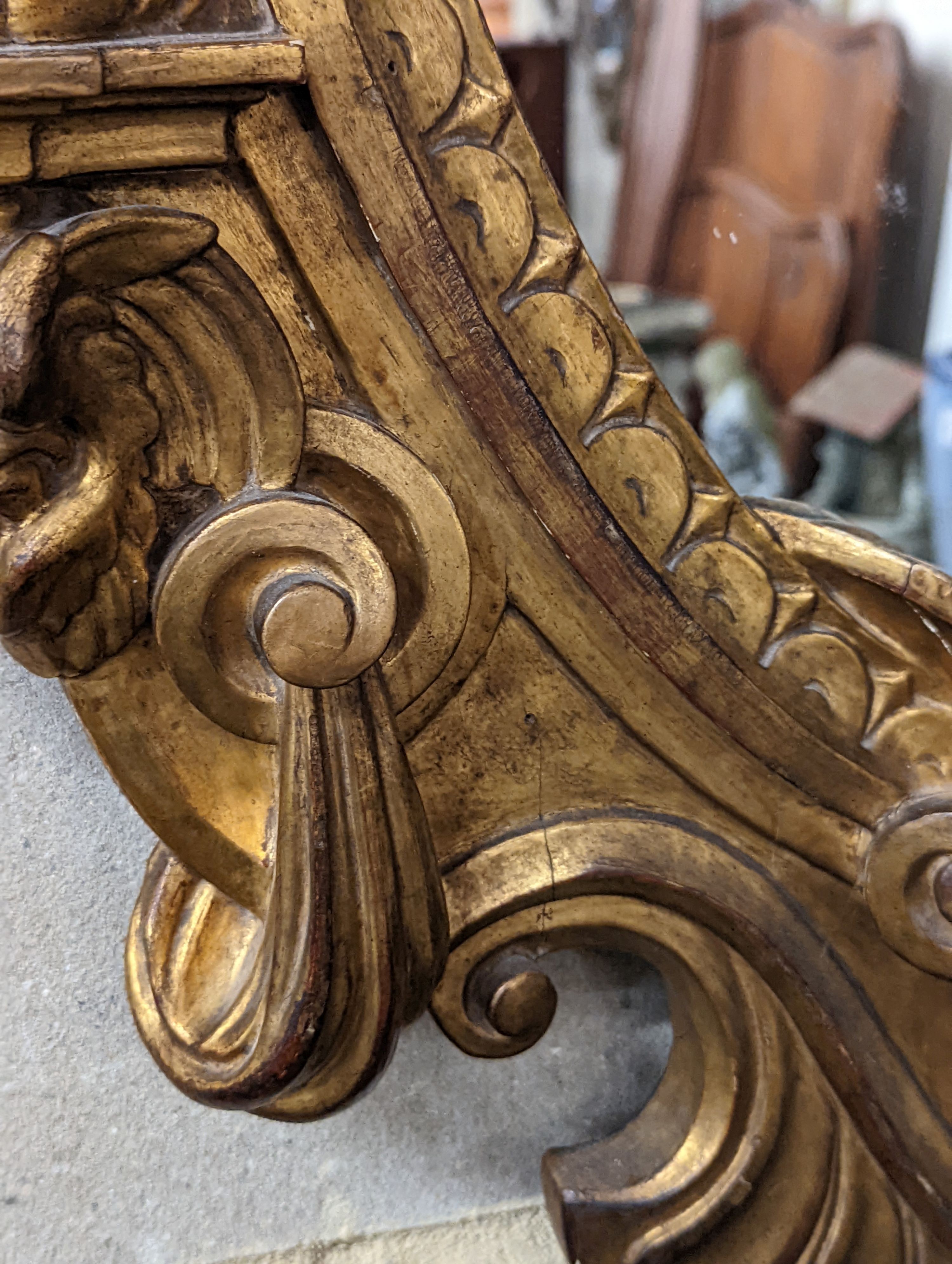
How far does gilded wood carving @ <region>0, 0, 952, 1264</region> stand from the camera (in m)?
0.32

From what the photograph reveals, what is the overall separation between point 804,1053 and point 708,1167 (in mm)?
68

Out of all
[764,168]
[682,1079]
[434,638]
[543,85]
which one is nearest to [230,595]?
[434,638]

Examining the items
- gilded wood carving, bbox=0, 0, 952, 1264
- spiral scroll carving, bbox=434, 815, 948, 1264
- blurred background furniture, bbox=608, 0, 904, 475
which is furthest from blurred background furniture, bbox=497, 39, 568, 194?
spiral scroll carving, bbox=434, 815, 948, 1264

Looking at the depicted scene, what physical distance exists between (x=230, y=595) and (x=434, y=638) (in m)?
0.08

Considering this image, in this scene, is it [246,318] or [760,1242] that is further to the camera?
[760,1242]

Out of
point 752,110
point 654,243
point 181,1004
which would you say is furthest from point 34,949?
point 752,110

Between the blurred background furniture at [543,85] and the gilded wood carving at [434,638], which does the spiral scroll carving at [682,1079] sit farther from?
the blurred background furniture at [543,85]

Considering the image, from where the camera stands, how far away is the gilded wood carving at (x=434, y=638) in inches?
12.7

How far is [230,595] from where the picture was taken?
352 millimetres

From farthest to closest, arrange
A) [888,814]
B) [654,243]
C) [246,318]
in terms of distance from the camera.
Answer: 1. [654,243]
2. [888,814]
3. [246,318]

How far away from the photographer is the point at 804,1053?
45 centimetres

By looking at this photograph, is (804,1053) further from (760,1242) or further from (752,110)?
(752,110)

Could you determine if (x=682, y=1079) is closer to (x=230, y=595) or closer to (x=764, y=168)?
(x=230, y=595)

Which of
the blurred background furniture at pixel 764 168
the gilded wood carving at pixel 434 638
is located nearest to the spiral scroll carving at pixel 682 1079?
the gilded wood carving at pixel 434 638
